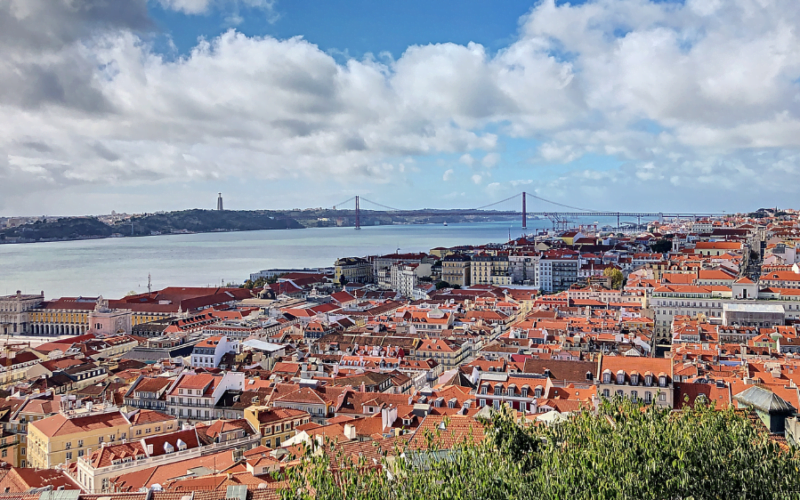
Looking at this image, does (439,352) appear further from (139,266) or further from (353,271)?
(139,266)

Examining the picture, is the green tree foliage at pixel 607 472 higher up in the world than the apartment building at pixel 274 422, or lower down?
higher up

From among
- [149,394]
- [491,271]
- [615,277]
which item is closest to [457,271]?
[491,271]

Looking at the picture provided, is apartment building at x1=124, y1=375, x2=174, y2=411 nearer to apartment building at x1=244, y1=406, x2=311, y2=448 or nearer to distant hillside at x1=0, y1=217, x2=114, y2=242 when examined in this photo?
apartment building at x1=244, y1=406, x2=311, y2=448

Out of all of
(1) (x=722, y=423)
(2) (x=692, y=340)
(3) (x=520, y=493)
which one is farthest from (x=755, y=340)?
(3) (x=520, y=493)

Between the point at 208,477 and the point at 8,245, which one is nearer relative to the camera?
the point at 208,477

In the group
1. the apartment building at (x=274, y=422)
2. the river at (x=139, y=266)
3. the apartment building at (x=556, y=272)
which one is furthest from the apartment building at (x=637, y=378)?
the river at (x=139, y=266)

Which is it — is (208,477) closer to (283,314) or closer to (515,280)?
(283,314)

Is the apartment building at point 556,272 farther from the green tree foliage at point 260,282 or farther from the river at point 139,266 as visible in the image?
the river at point 139,266
